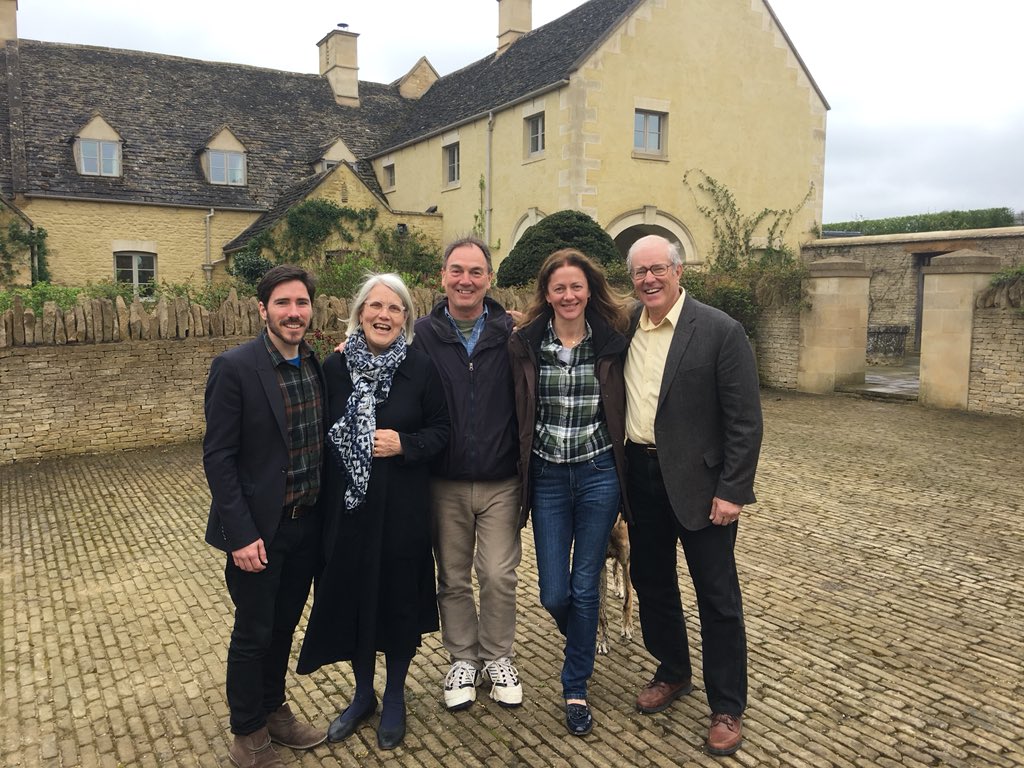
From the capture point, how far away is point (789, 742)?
336 centimetres

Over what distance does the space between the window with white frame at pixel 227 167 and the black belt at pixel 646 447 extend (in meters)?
22.7

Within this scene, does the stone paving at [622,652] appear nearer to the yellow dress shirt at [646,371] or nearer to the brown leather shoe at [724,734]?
the brown leather shoe at [724,734]

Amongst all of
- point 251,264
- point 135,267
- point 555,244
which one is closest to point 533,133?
point 555,244

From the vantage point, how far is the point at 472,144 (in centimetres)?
2150

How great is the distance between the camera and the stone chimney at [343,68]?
28484 millimetres

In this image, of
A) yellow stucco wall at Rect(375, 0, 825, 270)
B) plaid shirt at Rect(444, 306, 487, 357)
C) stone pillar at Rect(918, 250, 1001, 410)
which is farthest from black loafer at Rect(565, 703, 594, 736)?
yellow stucco wall at Rect(375, 0, 825, 270)

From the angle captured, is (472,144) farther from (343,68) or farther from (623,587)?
(623,587)

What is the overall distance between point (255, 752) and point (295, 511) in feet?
3.22

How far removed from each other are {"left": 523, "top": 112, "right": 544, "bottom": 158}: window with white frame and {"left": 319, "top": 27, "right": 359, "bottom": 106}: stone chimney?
11.4 m

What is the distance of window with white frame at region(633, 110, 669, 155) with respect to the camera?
1928 cm

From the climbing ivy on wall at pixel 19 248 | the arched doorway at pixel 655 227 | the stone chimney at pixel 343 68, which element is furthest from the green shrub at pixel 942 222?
the climbing ivy on wall at pixel 19 248

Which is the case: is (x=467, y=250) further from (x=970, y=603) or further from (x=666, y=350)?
(x=970, y=603)

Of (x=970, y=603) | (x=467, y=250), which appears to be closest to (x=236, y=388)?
(x=467, y=250)

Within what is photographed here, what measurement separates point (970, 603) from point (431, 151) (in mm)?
20836
